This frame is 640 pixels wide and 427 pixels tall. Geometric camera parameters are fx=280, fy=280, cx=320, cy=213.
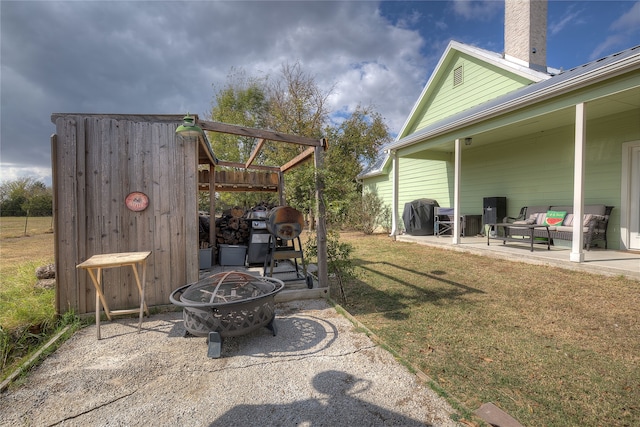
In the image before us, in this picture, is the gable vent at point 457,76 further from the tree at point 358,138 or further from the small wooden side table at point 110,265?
the small wooden side table at point 110,265

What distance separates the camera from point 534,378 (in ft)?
6.84

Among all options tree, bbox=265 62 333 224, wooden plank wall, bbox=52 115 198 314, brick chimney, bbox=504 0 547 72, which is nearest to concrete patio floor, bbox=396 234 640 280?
wooden plank wall, bbox=52 115 198 314

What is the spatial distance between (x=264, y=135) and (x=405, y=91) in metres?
20.4

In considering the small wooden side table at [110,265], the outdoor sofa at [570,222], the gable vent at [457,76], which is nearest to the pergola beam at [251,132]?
the small wooden side table at [110,265]

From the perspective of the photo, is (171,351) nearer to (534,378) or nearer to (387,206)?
(534,378)

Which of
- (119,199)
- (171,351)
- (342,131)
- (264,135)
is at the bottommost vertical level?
(171,351)

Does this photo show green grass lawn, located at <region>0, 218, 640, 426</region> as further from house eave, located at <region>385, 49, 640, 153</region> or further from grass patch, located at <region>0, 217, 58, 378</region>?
house eave, located at <region>385, 49, 640, 153</region>

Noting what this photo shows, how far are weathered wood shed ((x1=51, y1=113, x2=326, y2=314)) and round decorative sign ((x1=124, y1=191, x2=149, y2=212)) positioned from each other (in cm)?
3

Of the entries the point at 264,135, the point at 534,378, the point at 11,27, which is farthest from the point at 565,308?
the point at 11,27

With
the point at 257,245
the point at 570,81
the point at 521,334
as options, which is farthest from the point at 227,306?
the point at 570,81

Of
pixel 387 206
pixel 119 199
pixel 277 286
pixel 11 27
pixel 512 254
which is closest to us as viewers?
pixel 277 286

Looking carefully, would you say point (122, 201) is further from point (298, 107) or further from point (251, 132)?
point (298, 107)

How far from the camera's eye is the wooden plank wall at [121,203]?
10.5ft

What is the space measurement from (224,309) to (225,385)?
614mm
